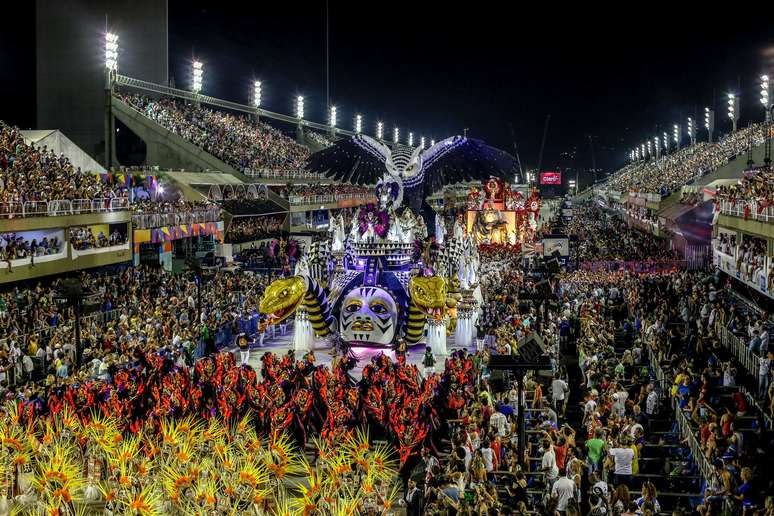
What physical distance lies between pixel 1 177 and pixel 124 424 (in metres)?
18.0

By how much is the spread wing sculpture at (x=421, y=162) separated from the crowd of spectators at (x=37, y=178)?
34.0 ft

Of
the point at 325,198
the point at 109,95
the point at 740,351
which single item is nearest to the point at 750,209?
the point at 740,351

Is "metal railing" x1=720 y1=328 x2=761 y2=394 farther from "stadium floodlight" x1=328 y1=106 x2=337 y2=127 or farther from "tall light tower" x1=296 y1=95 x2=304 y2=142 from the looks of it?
"stadium floodlight" x1=328 y1=106 x2=337 y2=127

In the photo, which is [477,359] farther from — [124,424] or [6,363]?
[6,363]

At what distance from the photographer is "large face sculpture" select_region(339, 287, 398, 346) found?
23.1 meters

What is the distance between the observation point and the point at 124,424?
15.9 metres

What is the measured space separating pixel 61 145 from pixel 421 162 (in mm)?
23512

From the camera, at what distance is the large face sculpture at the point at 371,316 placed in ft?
75.8

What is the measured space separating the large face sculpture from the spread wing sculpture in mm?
4368

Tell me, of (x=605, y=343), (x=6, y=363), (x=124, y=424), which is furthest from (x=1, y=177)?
(x=605, y=343)

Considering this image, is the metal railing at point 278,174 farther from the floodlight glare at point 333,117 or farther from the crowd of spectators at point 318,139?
the floodlight glare at point 333,117

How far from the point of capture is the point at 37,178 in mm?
33188

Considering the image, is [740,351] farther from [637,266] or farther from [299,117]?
[299,117]

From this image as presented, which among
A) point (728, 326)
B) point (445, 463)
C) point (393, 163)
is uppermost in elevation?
point (393, 163)
